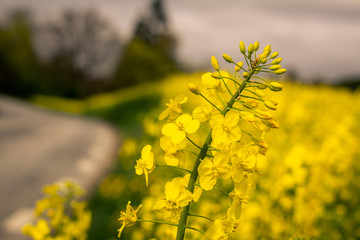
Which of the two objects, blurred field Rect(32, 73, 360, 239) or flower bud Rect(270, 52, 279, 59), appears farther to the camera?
blurred field Rect(32, 73, 360, 239)

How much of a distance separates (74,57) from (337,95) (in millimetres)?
34487

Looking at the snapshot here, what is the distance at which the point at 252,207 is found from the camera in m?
3.53

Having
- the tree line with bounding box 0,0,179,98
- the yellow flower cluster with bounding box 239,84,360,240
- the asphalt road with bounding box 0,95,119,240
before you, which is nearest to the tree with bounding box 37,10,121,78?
the tree line with bounding box 0,0,179,98

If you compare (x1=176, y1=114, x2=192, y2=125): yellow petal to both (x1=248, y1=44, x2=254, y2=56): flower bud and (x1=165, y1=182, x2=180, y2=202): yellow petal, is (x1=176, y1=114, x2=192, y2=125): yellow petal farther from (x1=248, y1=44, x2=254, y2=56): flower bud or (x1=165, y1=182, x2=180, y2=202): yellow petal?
(x1=248, y1=44, x2=254, y2=56): flower bud

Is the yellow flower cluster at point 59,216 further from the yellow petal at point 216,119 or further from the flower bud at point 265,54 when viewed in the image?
the flower bud at point 265,54

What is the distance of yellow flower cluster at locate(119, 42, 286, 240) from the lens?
1.27m

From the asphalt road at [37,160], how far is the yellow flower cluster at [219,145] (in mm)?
4045

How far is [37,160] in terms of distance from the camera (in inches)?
338

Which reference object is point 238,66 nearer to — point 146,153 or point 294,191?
point 146,153

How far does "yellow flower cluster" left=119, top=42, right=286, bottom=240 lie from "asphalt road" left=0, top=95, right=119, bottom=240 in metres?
4.05

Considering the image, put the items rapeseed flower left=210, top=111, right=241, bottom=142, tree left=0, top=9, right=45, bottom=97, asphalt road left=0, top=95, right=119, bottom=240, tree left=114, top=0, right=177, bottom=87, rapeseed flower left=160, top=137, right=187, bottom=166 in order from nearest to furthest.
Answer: rapeseed flower left=210, top=111, right=241, bottom=142
rapeseed flower left=160, top=137, right=187, bottom=166
asphalt road left=0, top=95, right=119, bottom=240
tree left=0, top=9, right=45, bottom=97
tree left=114, top=0, right=177, bottom=87

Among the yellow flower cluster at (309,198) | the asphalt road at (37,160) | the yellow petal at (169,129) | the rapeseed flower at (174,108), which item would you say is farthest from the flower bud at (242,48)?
the asphalt road at (37,160)

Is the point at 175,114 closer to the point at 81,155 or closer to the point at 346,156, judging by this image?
the point at 346,156

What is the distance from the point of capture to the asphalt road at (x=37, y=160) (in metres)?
5.72
